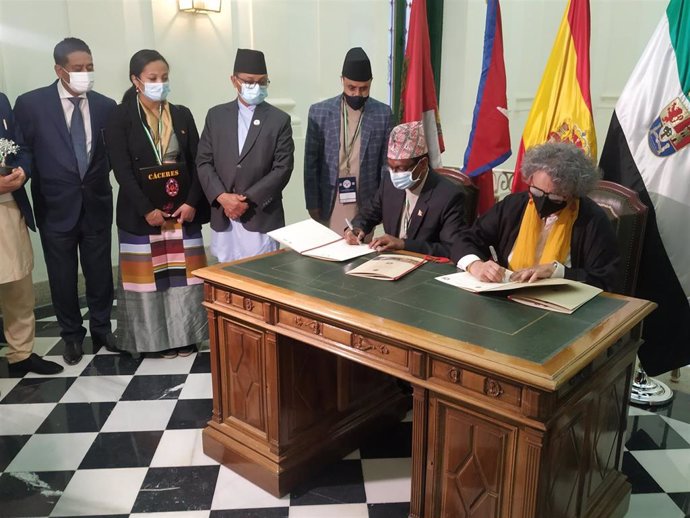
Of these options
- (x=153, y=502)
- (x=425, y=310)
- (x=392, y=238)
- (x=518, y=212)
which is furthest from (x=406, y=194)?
(x=153, y=502)

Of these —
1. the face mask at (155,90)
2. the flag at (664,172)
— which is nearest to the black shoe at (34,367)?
the face mask at (155,90)

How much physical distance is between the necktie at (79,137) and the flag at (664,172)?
9.05 feet

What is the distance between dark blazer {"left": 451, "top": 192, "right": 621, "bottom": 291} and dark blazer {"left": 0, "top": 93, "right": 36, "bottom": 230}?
224 centimetres

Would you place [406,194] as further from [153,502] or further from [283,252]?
[153,502]

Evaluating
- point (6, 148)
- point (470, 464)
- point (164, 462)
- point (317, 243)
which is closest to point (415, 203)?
point (317, 243)

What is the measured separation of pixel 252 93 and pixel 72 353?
1782mm

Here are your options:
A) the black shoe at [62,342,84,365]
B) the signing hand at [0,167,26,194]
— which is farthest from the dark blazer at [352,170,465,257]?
the black shoe at [62,342,84,365]

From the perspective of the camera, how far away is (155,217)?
128 inches

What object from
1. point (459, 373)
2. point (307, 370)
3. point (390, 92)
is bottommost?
point (307, 370)

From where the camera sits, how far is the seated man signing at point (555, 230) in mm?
2152

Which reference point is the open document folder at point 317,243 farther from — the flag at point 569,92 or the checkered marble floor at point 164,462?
the flag at point 569,92

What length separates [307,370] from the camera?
2373 millimetres

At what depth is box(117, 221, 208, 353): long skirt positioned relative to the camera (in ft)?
11.0

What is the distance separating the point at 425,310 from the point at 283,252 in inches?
35.6
